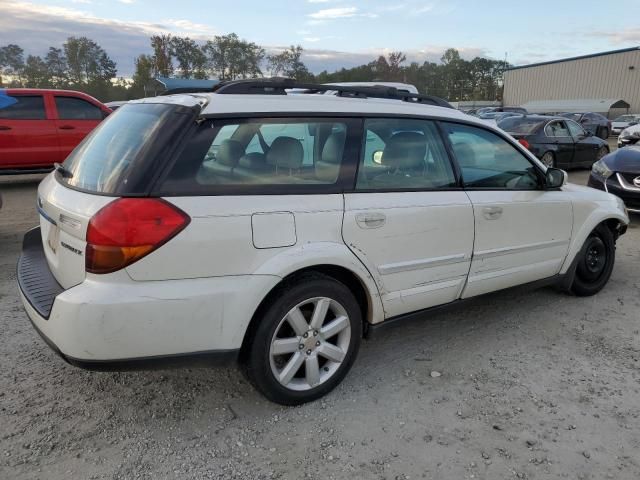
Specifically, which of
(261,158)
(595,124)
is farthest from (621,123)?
(261,158)

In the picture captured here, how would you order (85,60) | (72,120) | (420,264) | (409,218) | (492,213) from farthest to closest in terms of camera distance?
(85,60), (72,120), (492,213), (420,264), (409,218)

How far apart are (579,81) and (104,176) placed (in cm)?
6472

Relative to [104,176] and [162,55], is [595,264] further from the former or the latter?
[162,55]

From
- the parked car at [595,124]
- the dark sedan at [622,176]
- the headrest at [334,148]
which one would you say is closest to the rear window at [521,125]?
the dark sedan at [622,176]

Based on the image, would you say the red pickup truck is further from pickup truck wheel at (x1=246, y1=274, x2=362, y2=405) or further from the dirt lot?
pickup truck wheel at (x1=246, y1=274, x2=362, y2=405)

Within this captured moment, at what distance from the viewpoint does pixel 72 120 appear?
9.68 meters

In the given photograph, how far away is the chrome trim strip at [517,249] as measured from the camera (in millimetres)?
3467

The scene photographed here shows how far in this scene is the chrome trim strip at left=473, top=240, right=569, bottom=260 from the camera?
11.4ft

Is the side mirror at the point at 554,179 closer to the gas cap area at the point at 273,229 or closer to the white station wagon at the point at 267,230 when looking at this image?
the white station wagon at the point at 267,230

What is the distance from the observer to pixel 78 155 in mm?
2969

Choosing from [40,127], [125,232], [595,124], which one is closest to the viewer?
[125,232]

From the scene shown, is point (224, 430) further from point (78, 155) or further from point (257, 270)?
point (78, 155)

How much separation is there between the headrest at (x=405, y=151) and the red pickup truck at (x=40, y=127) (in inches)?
321

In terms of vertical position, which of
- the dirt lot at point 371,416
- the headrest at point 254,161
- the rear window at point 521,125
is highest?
the headrest at point 254,161
